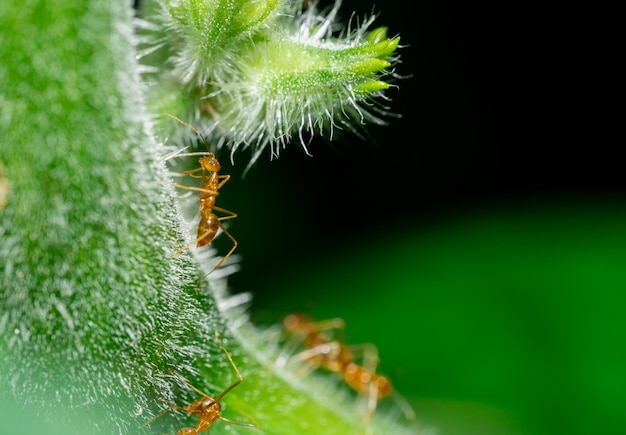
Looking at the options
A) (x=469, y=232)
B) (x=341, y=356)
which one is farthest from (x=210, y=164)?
(x=469, y=232)

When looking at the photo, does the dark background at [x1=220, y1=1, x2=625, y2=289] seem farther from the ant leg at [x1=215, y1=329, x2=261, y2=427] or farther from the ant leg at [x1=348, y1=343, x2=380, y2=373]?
the ant leg at [x1=215, y1=329, x2=261, y2=427]

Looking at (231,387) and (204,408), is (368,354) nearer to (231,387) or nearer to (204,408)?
(231,387)

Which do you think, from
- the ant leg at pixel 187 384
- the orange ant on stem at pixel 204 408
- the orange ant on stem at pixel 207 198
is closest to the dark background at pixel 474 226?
the orange ant on stem at pixel 207 198

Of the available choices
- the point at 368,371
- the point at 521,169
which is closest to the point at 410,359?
the point at 368,371

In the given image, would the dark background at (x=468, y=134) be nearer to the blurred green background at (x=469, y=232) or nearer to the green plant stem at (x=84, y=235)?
the blurred green background at (x=469, y=232)

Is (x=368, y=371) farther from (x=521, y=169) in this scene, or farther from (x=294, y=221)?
(x=521, y=169)

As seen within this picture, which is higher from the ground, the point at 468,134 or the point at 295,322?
the point at 468,134

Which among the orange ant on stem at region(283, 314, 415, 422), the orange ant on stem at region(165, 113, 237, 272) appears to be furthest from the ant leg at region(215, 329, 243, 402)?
the orange ant on stem at region(283, 314, 415, 422)
